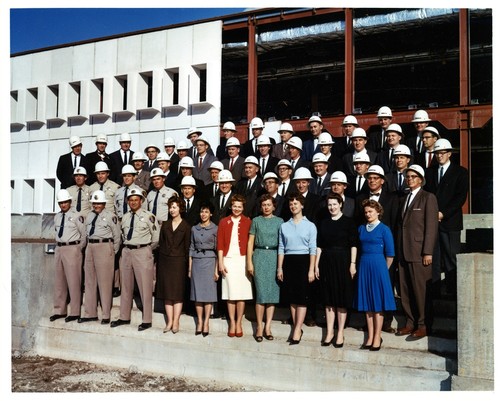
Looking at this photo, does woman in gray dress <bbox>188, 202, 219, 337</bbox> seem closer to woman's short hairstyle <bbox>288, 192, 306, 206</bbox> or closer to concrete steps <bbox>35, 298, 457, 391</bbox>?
concrete steps <bbox>35, 298, 457, 391</bbox>

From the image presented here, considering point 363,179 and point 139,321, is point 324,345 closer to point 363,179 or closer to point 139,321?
point 363,179

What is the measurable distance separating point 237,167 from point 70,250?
2.69 meters

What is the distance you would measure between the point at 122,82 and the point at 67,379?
390 inches

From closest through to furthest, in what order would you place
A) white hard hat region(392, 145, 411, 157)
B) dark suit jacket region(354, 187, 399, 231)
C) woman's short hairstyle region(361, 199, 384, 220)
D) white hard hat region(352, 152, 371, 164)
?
1. woman's short hairstyle region(361, 199, 384, 220)
2. dark suit jacket region(354, 187, 399, 231)
3. white hard hat region(392, 145, 411, 157)
4. white hard hat region(352, 152, 371, 164)

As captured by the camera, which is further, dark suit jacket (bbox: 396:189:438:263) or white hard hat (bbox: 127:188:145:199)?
white hard hat (bbox: 127:188:145:199)

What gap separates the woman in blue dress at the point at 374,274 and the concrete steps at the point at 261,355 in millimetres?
251

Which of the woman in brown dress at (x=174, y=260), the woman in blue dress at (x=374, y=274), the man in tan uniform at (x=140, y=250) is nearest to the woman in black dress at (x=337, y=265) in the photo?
the woman in blue dress at (x=374, y=274)

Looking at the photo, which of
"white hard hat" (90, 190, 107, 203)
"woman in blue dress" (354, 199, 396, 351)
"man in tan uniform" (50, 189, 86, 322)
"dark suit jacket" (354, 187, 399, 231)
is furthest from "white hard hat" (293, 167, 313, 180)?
"man in tan uniform" (50, 189, 86, 322)

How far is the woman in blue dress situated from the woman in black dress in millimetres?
120

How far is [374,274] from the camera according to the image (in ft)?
21.2

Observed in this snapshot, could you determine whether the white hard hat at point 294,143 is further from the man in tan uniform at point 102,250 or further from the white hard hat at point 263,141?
the man in tan uniform at point 102,250

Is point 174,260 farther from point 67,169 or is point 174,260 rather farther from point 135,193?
point 67,169

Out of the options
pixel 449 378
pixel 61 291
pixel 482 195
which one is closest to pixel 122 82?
pixel 61 291

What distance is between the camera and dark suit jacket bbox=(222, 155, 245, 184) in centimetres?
887
